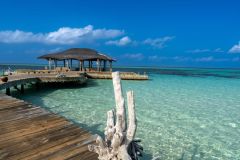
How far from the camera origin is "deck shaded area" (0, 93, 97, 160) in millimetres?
4502

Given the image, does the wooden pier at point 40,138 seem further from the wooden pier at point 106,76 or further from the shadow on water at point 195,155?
the wooden pier at point 106,76

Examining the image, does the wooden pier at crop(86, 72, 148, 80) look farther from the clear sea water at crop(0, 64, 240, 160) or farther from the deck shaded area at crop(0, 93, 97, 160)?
the deck shaded area at crop(0, 93, 97, 160)

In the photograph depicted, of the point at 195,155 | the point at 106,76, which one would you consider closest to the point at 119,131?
the point at 195,155

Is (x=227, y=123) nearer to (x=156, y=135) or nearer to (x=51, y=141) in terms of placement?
(x=156, y=135)

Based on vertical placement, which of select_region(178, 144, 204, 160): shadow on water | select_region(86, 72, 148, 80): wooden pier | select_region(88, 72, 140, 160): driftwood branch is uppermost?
select_region(88, 72, 140, 160): driftwood branch

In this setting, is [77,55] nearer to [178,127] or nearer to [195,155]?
[178,127]

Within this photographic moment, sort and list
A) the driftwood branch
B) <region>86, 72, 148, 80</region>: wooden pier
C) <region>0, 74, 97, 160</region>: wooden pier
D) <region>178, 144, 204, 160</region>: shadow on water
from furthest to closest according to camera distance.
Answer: <region>86, 72, 148, 80</region>: wooden pier < <region>178, 144, 204, 160</region>: shadow on water < <region>0, 74, 97, 160</region>: wooden pier < the driftwood branch

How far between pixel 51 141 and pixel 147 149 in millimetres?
3117

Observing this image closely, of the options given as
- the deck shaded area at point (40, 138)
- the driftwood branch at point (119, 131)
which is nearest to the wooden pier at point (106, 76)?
the deck shaded area at point (40, 138)

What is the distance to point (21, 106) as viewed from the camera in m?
8.38

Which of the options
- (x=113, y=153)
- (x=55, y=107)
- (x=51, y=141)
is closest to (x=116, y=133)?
(x=113, y=153)

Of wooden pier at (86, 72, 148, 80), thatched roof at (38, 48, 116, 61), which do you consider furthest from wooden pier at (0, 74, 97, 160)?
thatched roof at (38, 48, 116, 61)

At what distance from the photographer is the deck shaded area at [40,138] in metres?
4.50

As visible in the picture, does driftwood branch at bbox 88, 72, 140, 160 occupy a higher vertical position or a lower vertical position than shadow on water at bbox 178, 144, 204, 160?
higher
